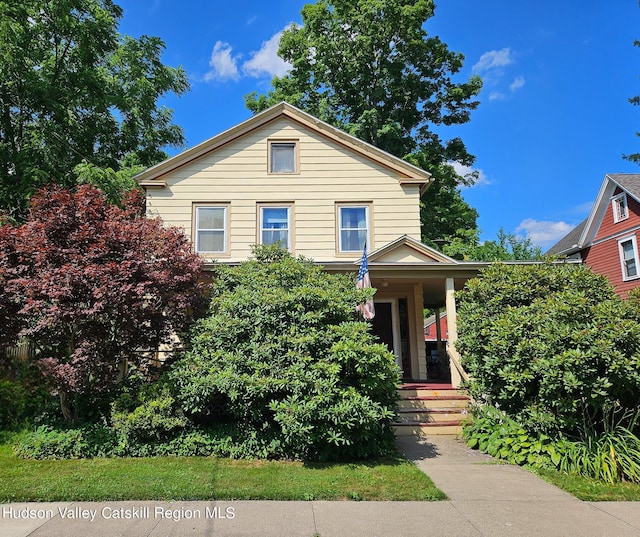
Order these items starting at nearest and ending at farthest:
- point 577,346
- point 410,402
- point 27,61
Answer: point 577,346 → point 410,402 → point 27,61

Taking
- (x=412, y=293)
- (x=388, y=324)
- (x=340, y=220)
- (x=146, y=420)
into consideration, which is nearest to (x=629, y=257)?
(x=412, y=293)

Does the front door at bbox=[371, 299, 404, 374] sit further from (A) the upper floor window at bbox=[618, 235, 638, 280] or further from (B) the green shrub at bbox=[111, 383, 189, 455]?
(A) the upper floor window at bbox=[618, 235, 638, 280]

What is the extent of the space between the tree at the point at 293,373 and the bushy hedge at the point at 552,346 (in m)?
1.72

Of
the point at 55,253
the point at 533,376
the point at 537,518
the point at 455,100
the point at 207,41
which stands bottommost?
the point at 537,518

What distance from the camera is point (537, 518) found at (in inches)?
179

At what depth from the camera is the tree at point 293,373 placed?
6281mm

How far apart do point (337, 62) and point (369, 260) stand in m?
16.1

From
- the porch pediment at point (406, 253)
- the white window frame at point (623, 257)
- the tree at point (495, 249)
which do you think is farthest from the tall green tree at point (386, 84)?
the porch pediment at point (406, 253)

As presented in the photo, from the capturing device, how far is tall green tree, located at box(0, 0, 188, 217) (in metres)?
15.4

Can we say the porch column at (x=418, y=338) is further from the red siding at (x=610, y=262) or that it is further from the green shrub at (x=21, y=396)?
the red siding at (x=610, y=262)

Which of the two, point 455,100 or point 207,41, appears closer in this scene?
point 207,41

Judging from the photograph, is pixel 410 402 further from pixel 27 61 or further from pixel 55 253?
pixel 27 61

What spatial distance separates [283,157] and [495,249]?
1589cm

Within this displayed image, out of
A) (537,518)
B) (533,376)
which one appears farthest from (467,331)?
(537,518)
